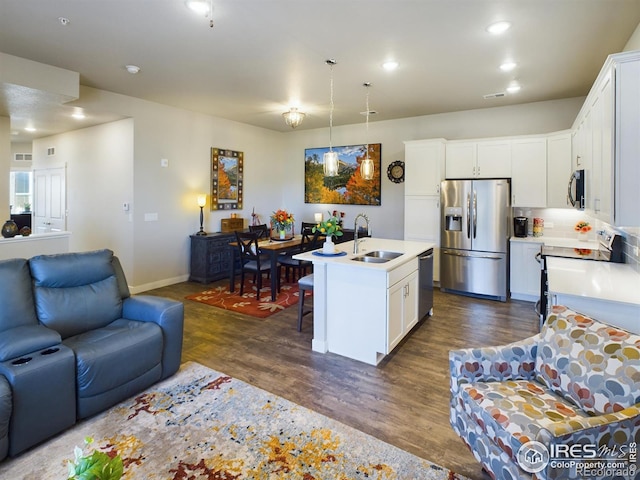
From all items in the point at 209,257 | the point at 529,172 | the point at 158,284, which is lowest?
the point at 158,284

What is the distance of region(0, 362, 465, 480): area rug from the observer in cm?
192

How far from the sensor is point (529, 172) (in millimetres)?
5180

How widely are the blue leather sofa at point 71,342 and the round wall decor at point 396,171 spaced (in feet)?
16.2

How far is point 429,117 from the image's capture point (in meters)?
6.35

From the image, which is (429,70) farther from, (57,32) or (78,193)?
(78,193)

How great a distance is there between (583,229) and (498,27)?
3290mm

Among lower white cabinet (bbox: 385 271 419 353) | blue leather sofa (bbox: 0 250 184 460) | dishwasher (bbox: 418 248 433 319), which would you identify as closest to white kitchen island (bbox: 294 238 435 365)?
lower white cabinet (bbox: 385 271 419 353)

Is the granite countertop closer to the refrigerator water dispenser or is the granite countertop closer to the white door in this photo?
the refrigerator water dispenser

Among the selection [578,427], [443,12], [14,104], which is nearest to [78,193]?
[14,104]

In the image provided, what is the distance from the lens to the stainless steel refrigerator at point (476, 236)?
5.14m

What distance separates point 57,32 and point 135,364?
9.91ft

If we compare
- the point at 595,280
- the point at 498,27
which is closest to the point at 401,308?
the point at 595,280

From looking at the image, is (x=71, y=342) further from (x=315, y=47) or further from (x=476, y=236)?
(x=476, y=236)

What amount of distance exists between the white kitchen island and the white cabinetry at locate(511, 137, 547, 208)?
267 centimetres
